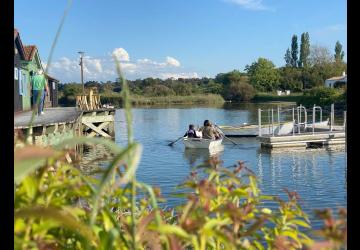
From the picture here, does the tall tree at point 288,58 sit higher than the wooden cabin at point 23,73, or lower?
higher

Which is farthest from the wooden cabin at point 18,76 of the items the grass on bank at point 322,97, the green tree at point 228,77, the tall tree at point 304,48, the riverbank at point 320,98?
the tall tree at point 304,48

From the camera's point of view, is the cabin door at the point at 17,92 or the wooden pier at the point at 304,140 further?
the wooden pier at the point at 304,140

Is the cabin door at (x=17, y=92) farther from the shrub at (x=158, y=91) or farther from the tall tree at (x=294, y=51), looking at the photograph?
the tall tree at (x=294, y=51)

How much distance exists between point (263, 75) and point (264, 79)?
2.42 m

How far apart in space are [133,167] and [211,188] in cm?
39

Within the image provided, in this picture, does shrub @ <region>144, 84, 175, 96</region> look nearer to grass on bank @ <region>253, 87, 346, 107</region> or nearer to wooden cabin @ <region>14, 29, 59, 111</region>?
grass on bank @ <region>253, 87, 346, 107</region>

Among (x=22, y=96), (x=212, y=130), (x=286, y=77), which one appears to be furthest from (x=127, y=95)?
(x=286, y=77)

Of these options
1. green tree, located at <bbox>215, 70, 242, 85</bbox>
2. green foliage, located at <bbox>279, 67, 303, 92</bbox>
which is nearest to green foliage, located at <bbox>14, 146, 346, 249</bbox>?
green foliage, located at <bbox>279, 67, 303, 92</bbox>

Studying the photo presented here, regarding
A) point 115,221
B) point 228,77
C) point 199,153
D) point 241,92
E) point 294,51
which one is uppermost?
point 294,51

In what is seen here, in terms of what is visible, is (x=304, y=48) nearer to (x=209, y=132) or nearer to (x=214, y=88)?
(x=214, y=88)

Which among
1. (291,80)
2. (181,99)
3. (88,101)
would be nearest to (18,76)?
(88,101)

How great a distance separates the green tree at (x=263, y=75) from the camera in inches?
3579

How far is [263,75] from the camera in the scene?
3772 inches

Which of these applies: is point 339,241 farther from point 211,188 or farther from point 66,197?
point 66,197
